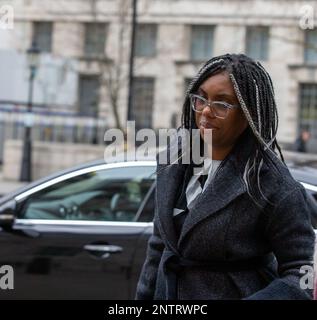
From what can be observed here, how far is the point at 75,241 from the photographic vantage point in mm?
4535

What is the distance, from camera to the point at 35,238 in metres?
4.59

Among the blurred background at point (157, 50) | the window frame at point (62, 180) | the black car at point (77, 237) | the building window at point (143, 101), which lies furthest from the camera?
the building window at point (143, 101)

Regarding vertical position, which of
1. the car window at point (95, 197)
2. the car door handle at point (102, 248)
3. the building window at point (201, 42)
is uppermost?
the building window at point (201, 42)

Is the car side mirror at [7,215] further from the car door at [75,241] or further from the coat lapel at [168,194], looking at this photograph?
the coat lapel at [168,194]

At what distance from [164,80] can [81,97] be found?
15.8 feet

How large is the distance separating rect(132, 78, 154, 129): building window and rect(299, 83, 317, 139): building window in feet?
25.3

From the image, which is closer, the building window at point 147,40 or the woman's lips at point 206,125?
the woman's lips at point 206,125

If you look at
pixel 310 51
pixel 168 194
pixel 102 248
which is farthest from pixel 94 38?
pixel 168 194

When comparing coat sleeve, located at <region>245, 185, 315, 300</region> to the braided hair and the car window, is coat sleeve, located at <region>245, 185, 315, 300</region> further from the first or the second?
the car window

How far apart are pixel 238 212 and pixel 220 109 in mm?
340

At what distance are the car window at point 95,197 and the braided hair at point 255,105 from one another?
2438mm

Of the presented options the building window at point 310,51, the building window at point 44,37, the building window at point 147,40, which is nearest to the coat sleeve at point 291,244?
the building window at point 310,51

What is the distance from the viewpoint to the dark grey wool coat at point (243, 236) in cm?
204
